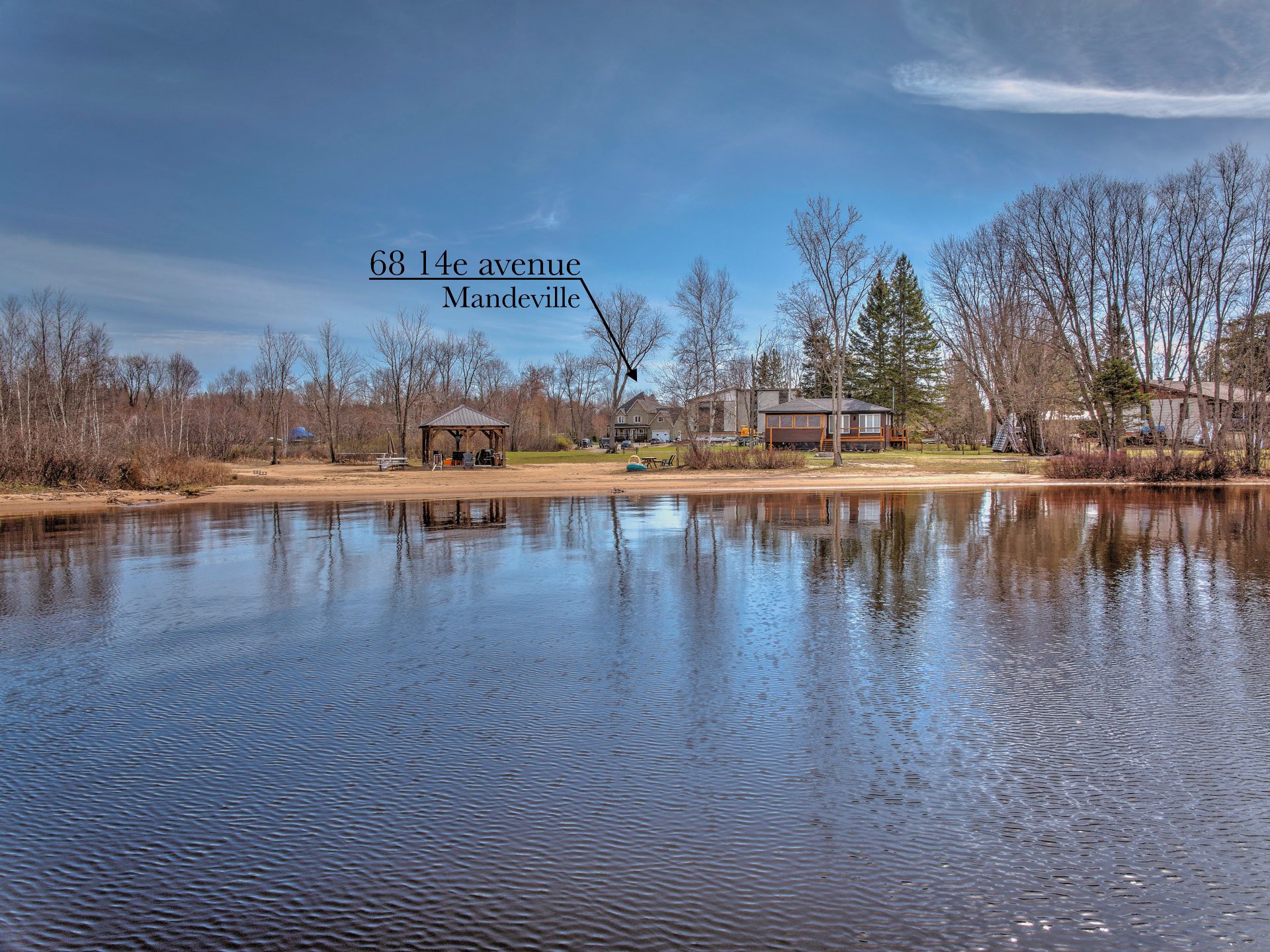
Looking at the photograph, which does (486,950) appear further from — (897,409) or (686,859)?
(897,409)

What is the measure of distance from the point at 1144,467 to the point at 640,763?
35.4 m

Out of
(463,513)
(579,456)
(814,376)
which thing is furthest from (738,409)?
(463,513)

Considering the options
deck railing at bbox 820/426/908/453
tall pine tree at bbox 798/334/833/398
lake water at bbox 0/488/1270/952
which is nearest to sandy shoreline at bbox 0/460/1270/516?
lake water at bbox 0/488/1270/952

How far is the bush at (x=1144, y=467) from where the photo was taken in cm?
3219

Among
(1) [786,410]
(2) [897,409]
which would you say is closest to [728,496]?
(1) [786,410]

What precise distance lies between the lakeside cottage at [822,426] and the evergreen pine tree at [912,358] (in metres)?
12.4

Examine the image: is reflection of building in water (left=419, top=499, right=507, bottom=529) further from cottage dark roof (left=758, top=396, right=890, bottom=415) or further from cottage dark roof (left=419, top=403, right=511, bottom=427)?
cottage dark roof (left=758, top=396, right=890, bottom=415)

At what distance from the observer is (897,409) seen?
74438mm

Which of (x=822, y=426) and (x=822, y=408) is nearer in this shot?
(x=822, y=426)

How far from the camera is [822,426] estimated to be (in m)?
61.8

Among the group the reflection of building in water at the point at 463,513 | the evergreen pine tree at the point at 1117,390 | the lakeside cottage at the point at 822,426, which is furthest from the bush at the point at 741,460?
the lakeside cottage at the point at 822,426

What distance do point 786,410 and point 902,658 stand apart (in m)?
56.2

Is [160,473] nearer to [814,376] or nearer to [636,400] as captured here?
[814,376]

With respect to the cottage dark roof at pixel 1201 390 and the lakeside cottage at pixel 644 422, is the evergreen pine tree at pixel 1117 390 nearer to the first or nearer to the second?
the cottage dark roof at pixel 1201 390
